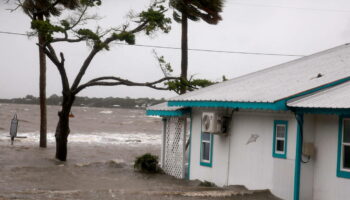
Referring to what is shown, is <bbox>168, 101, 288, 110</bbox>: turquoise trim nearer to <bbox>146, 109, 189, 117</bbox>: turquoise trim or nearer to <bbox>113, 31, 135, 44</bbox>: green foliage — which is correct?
<bbox>146, 109, 189, 117</bbox>: turquoise trim

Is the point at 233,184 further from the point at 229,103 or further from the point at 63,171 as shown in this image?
the point at 63,171

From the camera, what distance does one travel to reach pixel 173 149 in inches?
693

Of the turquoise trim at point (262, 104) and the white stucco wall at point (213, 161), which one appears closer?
the turquoise trim at point (262, 104)

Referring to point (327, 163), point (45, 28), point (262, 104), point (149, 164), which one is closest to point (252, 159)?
point (262, 104)

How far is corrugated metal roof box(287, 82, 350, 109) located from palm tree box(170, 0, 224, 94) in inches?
399

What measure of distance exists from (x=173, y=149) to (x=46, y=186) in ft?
17.0

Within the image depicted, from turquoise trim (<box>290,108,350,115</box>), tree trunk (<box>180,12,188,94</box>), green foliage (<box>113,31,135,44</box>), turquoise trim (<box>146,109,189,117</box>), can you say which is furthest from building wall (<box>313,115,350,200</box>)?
tree trunk (<box>180,12,188,94</box>)

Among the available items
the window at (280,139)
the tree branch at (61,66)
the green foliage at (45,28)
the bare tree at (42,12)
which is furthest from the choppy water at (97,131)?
the window at (280,139)

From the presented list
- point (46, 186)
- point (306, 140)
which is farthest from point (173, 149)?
point (306, 140)

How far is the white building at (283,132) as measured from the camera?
1112 cm

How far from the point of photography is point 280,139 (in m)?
12.2

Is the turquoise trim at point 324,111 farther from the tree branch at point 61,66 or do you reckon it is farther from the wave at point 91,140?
the wave at point 91,140

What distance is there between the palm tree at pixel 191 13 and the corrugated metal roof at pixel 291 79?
519cm

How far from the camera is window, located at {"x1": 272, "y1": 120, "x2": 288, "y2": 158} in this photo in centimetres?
1200
